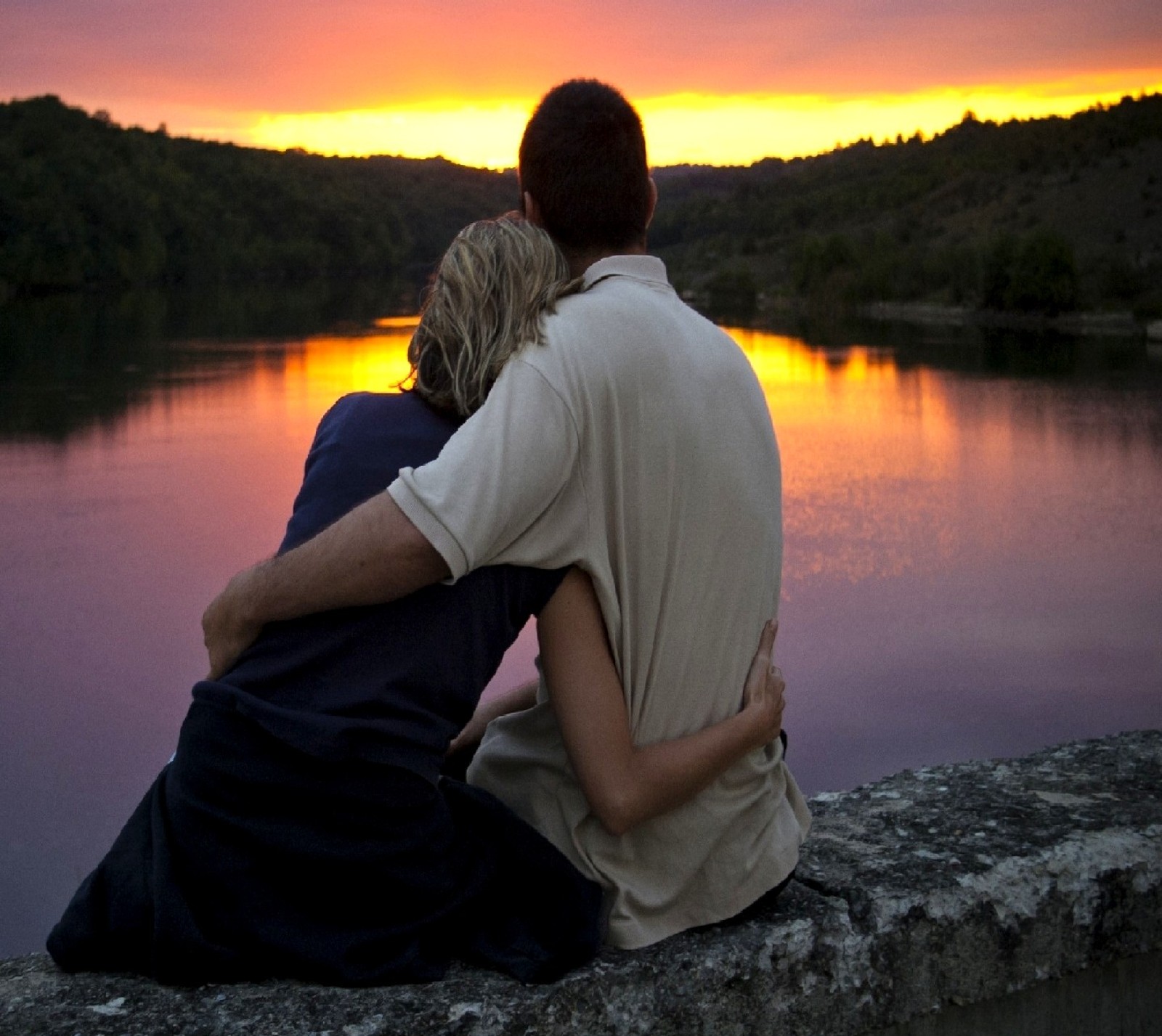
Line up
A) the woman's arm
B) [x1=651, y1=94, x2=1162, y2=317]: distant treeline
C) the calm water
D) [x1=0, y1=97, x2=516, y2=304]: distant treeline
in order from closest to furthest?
the woman's arm, the calm water, [x1=651, y1=94, x2=1162, y2=317]: distant treeline, [x1=0, y1=97, x2=516, y2=304]: distant treeline

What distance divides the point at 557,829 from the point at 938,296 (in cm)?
3506

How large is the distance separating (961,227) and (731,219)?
1923 cm

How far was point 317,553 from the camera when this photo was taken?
1.22 meters

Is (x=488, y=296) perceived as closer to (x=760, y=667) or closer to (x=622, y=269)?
(x=622, y=269)

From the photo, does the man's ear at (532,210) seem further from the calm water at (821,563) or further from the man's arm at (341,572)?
the calm water at (821,563)

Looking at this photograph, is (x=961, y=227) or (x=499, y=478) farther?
(x=961, y=227)

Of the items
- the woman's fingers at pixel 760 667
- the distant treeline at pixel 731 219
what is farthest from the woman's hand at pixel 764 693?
the distant treeline at pixel 731 219

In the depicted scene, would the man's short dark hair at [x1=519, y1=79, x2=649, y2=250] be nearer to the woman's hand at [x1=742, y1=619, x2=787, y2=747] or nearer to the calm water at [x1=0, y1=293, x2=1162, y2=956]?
the woman's hand at [x1=742, y1=619, x2=787, y2=747]

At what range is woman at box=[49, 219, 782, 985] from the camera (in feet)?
4.05

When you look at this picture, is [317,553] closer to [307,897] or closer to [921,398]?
[307,897]

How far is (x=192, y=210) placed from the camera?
223 ft

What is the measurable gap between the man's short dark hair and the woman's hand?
0.42 metres

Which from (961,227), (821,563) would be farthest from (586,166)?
(961,227)

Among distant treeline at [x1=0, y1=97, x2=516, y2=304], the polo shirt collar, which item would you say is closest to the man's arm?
the polo shirt collar
